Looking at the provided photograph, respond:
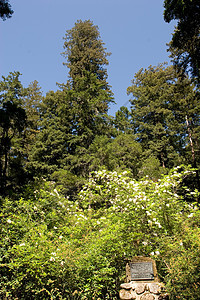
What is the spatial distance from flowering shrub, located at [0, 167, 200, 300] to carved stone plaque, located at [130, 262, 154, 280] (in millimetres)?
279

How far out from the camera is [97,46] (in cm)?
2011

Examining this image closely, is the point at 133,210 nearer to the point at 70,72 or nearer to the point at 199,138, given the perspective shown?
the point at 199,138

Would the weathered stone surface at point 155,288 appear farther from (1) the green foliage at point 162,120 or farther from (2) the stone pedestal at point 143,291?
(1) the green foliage at point 162,120

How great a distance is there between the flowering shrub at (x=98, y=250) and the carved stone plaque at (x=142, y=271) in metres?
0.28

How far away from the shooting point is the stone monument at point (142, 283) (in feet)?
13.1

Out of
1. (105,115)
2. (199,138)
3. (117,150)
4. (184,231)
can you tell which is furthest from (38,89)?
(184,231)

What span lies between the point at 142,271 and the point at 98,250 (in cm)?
89

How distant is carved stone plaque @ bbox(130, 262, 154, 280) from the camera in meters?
4.26

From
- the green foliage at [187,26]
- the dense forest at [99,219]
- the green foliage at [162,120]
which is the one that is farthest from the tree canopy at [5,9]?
the green foliage at [162,120]

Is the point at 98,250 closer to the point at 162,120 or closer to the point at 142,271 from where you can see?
the point at 142,271

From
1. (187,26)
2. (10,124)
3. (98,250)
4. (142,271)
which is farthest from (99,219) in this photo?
(187,26)

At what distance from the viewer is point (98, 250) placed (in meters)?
4.54

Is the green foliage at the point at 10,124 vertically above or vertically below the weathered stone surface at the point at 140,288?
above

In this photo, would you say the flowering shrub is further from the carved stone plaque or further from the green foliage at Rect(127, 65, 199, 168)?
the green foliage at Rect(127, 65, 199, 168)
